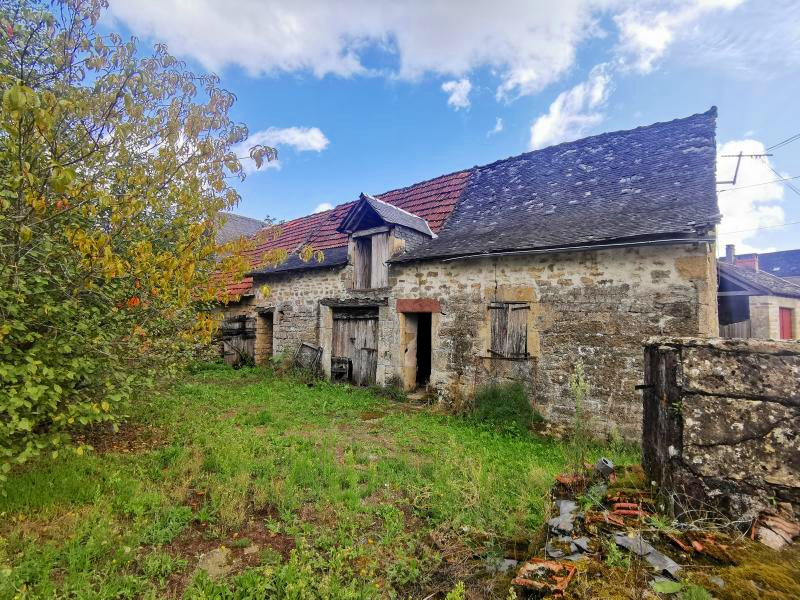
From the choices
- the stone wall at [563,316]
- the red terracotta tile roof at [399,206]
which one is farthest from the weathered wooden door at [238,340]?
the stone wall at [563,316]

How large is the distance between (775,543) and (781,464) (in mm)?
423

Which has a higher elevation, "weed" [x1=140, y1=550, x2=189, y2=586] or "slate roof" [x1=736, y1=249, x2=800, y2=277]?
"slate roof" [x1=736, y1=249, x2=800, y2=277]

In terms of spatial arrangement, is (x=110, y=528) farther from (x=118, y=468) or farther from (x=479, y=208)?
(x=479, y=208)

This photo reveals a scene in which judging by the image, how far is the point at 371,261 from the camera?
10383mm

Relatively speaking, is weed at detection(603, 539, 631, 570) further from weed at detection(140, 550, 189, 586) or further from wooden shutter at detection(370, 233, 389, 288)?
wooden shutter at detection(370, 233, 389, 288)

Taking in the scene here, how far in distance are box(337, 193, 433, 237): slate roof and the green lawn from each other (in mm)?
5147

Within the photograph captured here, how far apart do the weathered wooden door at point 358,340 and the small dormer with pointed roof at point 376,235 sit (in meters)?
0.81

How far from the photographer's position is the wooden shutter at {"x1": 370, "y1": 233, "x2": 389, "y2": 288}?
32.2 ft

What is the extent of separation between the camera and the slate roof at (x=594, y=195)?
21.8 feet

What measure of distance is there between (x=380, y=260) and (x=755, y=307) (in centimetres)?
1439

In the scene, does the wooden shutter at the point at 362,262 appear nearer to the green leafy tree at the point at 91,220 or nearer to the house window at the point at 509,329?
the house window at the point at 509,329

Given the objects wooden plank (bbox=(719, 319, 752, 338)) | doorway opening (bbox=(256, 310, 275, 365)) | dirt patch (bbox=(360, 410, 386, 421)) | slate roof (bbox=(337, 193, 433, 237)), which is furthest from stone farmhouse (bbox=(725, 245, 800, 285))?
doorway opening (bbox=(256, 310, 275, 365))

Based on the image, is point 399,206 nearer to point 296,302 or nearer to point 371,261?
point 371,261

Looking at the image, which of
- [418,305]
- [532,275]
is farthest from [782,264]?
[418,305]
